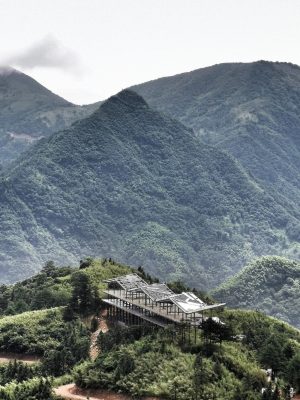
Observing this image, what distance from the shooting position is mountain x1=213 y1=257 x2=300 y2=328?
176 metres

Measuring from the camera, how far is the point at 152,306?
6769 centimetres

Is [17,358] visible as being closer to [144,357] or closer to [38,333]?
[38,333]

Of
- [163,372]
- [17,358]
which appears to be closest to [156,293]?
[163,372]

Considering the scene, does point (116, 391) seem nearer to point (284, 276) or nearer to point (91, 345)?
point (91, 345)

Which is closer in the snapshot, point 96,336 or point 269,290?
point 96,336

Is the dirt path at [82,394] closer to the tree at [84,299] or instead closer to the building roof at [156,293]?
the building roof at [156,293]

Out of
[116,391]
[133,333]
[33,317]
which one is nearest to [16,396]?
[116,391]

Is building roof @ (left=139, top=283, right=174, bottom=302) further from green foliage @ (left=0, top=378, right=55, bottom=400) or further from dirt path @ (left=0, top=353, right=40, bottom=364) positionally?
dirt path @ (left=0, top=353, right=40, bottom=364)

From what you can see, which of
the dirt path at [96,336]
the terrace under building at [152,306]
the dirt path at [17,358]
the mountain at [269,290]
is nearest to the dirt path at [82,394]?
the terrace under building at [152,306]

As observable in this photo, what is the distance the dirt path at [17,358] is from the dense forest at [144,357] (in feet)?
1.97

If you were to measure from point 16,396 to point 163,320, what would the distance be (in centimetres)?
1517

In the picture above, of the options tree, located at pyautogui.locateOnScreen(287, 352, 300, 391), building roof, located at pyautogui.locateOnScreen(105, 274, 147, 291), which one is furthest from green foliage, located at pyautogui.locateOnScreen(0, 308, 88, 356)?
tree, located at pyautogui.locateOnScreen(287, 352, 300, 391)

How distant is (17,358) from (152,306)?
17.1 m

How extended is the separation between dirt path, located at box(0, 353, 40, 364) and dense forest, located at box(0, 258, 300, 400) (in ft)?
1.97
